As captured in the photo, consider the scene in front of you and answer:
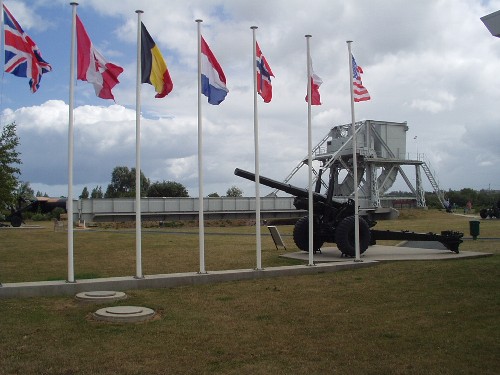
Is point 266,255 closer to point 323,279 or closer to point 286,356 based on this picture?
point 323,279

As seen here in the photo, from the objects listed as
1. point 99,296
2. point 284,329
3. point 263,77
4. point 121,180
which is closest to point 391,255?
point 263,77

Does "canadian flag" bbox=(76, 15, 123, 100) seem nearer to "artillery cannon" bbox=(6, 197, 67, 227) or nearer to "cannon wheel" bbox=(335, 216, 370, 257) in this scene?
"cannon wheel" bbox=(335, 216, 370, 257)

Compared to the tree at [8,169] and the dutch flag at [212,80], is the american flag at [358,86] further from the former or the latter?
the tree at [8,169]

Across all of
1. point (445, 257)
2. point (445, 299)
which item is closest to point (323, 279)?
point (445, 299)

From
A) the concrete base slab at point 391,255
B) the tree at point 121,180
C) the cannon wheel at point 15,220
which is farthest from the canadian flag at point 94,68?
the tree at point 121,180

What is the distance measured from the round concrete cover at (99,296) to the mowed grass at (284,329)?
0.18 meters

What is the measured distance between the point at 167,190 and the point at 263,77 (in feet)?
242

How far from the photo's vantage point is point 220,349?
7.21 metres

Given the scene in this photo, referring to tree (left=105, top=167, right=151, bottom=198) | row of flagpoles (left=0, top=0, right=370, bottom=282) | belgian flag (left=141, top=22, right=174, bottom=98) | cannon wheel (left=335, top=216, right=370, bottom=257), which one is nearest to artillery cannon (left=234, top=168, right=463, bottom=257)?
cannon wheel (left=335, top=216, right=370, bottom=257)

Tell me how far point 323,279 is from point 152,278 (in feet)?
13.2

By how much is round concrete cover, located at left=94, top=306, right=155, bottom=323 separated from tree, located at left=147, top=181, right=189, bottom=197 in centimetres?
7690

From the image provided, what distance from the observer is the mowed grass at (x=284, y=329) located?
21.2ft

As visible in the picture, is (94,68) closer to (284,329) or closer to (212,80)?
(212,80)

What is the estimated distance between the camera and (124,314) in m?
8.68
